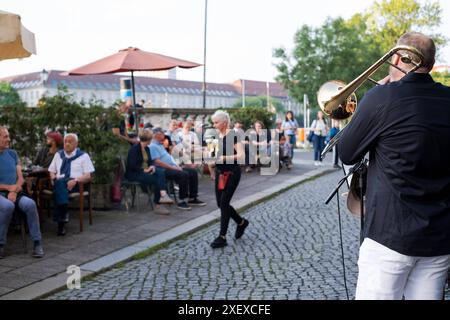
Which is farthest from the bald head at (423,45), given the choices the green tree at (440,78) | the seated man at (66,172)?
the seated man at (66,172)

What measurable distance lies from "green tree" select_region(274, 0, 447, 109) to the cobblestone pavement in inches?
1466

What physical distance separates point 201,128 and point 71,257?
25.8ft

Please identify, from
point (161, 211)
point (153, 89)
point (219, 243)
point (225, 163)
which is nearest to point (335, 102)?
point (225, 163)

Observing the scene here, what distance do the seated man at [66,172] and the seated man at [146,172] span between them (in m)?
1.34

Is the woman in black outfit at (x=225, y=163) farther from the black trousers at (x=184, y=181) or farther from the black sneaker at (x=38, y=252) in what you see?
the black trousers at (x=184, y=181)

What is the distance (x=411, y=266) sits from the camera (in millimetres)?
2438

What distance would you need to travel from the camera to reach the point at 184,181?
386 inches

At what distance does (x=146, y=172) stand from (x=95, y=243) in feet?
8.13

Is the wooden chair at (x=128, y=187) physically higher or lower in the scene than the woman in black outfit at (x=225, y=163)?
lower

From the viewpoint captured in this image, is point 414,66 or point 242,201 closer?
point 414,66

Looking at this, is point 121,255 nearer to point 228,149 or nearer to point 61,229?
point 61,229

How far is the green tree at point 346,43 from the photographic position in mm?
43469
